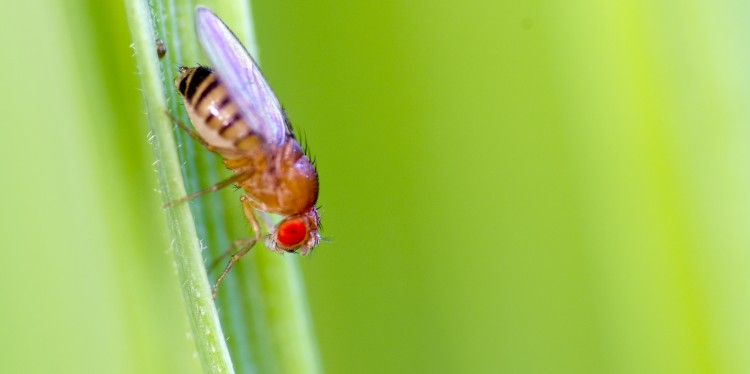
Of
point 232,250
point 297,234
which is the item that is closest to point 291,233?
point 297,234

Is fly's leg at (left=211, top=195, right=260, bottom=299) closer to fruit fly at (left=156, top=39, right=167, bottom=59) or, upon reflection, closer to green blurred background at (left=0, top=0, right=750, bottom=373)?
green blurred background at (left=0, top=0, right=750, bottom=373)

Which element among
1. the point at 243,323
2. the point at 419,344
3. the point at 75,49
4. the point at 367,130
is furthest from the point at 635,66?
the point at 75,49

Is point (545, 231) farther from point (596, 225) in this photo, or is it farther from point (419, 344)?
point (419, 344)

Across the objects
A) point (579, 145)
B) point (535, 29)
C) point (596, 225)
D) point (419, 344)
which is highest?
point (535, 29)

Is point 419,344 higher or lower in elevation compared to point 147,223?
lower

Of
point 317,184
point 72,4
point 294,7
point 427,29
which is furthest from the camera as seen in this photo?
point 317,184

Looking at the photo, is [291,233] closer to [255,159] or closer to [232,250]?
[255,159]
